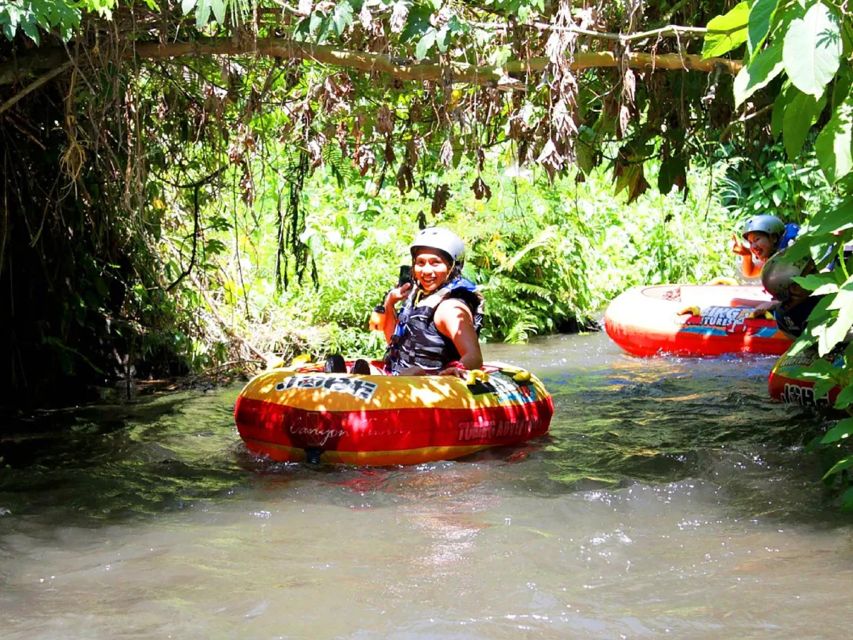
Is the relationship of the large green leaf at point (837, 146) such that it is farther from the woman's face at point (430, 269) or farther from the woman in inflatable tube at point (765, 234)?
the woman in inflatable tube at point (765, 234)

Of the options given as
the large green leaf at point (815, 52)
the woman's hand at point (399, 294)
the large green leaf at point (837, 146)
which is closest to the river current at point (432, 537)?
the woman's hand at point (399, 294)

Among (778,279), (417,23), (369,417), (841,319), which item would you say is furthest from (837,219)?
(778,279)

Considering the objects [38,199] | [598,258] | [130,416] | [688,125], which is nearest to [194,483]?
[130,416]

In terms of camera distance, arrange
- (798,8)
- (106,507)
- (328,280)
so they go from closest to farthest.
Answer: (798,8), (106,507), (328,280)

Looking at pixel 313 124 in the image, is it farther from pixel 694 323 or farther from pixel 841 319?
pixel 694 323

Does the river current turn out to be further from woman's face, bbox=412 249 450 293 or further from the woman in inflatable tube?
the woman in inflatable tube

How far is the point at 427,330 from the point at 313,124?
1.49 metres

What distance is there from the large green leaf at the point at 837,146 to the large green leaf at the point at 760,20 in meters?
0.55

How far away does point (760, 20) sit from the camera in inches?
140

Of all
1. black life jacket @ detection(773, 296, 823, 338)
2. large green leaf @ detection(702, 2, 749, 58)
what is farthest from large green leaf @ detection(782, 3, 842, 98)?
black life jacket @ detection(773, 296, 823, 338)

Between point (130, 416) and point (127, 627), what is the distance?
13.4ft

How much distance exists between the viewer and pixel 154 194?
8188 millimetres

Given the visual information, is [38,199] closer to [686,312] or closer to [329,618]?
[329,618]

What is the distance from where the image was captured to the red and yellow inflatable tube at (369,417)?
6.21 metres
